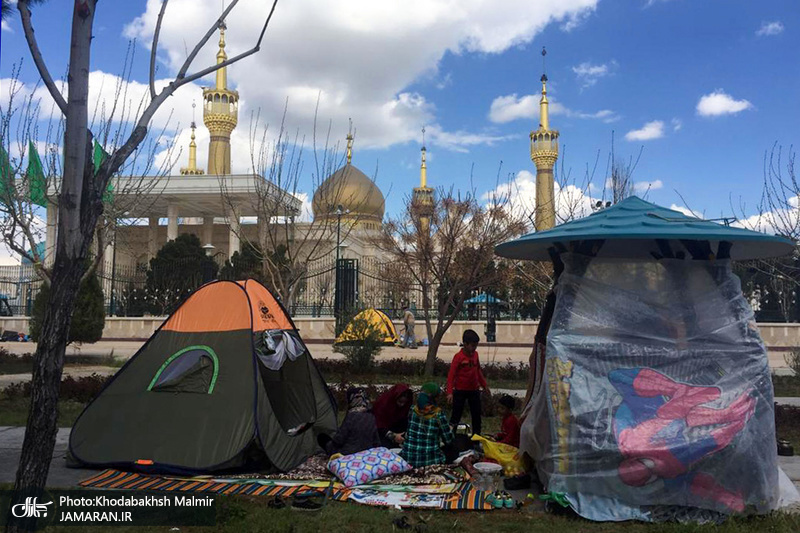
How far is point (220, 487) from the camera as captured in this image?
18.3 feet

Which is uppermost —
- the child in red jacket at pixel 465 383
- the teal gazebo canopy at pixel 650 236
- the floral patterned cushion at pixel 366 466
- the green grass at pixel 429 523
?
the teal gazebo canopy at pixel 650 236

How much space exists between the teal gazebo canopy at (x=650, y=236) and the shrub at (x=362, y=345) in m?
8.74

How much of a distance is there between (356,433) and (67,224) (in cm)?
354

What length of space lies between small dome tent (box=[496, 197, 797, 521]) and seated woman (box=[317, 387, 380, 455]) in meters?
1.55

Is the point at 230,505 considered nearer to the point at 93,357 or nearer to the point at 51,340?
the point at 51,340

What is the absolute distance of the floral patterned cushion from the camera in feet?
18.8

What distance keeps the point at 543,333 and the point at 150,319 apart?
22.7 meters

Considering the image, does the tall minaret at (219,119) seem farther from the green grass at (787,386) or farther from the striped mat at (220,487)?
the striped mat at (220,487)

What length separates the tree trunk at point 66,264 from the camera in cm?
376

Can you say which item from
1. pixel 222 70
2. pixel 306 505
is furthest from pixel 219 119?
pixel 306 505

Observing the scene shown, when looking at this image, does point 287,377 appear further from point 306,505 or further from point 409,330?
point 409,330

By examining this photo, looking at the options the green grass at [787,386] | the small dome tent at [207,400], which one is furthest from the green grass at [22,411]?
the green grass at [787,386]

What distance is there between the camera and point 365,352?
14531 millimetres

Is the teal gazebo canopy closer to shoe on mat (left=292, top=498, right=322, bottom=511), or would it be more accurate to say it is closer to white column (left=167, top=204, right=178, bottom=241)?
shoe on mat (left=292, top=498, right=322, bottom=511)
